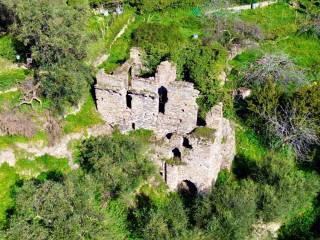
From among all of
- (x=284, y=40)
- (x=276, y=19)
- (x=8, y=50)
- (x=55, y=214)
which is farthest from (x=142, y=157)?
(x=276, y=19)

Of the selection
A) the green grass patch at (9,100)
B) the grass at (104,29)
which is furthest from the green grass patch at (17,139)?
the grass at (104,29)

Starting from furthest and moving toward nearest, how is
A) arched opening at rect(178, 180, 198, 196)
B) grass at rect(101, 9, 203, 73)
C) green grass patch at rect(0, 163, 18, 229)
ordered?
1. grass at rect(101, 9, 203, 73)
2. arched opening at rect(178, 180, 198, 196)
3. green grass patch at rect(0, 163, 18, 229)

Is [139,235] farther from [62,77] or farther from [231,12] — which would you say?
[231,12]

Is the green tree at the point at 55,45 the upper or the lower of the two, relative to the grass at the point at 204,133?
upper

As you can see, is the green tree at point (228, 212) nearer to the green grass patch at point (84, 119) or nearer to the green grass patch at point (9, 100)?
the green grass patch at point (84, 119)

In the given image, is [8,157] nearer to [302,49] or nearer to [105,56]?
[105,56]

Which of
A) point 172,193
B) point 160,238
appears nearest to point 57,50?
point 172,193

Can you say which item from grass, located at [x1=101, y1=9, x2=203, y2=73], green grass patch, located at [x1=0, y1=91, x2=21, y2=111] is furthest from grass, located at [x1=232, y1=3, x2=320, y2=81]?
green grass patch, located at [x1=0, y1=91, x2=21, y2=111]

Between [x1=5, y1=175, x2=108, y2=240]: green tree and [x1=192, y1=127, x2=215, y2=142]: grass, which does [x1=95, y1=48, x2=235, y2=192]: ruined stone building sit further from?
[x1=5, y1=175, x2=108, y2=240]: green tree
